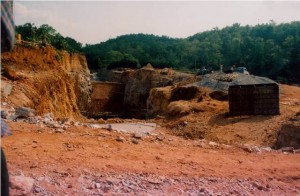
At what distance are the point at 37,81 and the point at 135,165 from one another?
1118 centimetres

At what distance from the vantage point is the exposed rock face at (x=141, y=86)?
37.3 metres

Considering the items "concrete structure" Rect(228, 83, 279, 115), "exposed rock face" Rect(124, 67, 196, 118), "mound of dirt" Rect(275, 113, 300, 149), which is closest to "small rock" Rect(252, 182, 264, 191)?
"mound of dirt" Rect(275, 113, 300, 149)

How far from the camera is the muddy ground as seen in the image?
4516 mm

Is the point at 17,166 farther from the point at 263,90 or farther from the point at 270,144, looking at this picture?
the point at 263,90

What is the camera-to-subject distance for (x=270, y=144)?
1235cm

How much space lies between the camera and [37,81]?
50.4 ft

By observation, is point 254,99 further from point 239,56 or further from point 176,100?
point 239,56

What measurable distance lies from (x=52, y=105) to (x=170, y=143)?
35.5 ft

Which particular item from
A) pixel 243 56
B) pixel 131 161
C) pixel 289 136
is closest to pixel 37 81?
pixel 289 136

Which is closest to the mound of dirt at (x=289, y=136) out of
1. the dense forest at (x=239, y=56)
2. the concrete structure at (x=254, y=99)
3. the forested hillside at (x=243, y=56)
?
the concrete structure at (x=254, y=99)

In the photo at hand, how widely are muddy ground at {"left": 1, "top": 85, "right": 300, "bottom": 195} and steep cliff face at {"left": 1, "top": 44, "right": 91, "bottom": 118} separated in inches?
245

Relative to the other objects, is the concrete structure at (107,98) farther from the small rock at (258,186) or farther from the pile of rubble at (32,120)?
the small rock at (258,186)

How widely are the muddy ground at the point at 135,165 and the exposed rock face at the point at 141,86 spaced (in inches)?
1153

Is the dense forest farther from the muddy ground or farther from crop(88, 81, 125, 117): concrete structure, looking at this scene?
→ the muddy ground
